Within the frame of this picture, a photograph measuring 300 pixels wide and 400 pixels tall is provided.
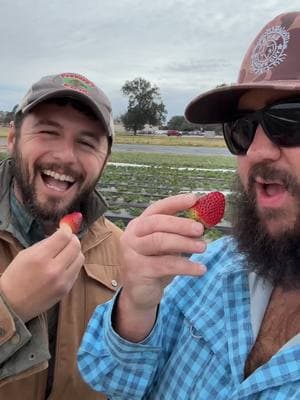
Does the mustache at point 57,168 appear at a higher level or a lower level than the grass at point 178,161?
higher

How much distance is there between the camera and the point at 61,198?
2318mm

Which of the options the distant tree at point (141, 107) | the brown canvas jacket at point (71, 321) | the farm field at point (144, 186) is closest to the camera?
the brown canvas jacket at point (71, 321)

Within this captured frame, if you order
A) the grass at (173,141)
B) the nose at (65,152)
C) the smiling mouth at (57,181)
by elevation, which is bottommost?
the grass at (173,141)

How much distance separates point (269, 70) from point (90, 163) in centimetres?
116

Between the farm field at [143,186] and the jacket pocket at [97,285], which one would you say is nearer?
the jacket pocket at [97,285]

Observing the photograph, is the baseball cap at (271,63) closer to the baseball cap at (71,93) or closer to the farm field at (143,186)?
the baseball cap at (71,93)

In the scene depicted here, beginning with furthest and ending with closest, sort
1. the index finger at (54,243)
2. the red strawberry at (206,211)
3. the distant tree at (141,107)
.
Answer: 1. the distant tree at (141,107)
2. the index finger at (54,243)
3. the red strawberry at (206,211)

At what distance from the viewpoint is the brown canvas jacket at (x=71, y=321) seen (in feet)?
6.14

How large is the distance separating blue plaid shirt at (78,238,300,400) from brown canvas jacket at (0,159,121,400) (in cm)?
33

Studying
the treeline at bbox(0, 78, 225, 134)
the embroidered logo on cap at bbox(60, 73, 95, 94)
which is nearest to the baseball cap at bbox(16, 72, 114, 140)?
the embroidered logo on cap at bbox(60, 73, 95, 94)

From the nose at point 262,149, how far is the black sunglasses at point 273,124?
0.02m

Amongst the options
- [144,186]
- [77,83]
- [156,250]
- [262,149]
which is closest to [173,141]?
[144,186]

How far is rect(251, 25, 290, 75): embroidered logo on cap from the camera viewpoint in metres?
1.51

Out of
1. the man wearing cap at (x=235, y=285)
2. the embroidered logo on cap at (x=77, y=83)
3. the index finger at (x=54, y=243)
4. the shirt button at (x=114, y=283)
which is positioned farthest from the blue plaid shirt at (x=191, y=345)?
the embroidered logo on cap at (x=77, y=83)
